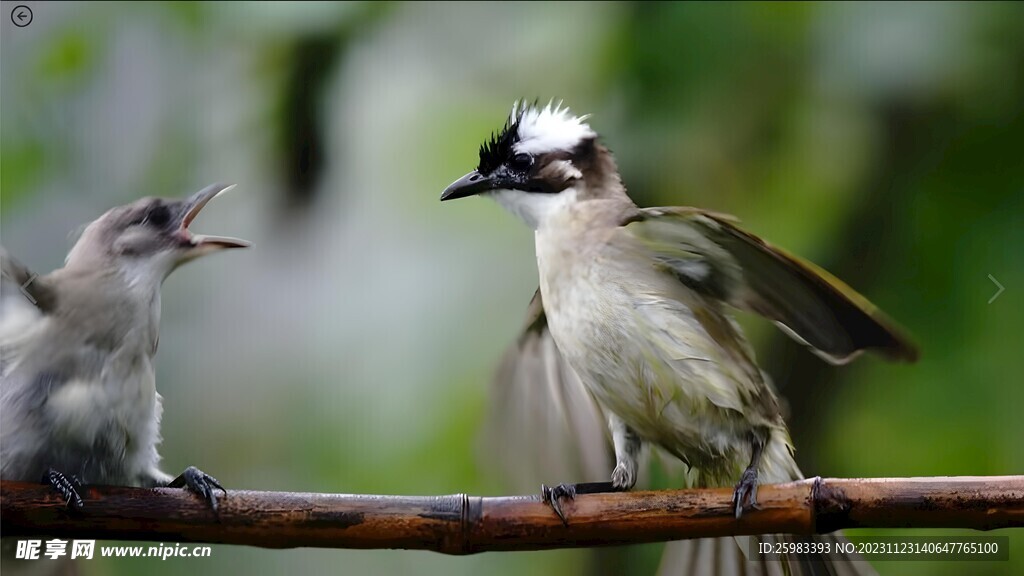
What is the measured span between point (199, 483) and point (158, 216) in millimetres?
363

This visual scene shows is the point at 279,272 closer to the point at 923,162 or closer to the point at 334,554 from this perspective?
the point at 334,554

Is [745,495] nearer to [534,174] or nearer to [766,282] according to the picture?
[766,282]

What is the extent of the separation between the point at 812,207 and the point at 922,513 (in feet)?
1.73

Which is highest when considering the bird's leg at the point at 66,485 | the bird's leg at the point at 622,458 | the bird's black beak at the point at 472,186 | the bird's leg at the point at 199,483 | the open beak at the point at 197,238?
the bird's black beak at the point at 472,186

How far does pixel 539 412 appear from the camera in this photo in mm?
1447

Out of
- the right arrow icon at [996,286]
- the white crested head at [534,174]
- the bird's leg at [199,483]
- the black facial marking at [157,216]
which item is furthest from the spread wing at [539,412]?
the right arrow icon at [996,286]

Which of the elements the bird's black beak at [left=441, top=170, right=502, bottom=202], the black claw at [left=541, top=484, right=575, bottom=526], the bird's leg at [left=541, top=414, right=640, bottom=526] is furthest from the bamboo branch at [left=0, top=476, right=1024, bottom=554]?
the bird's black beak at [left=441, top=170, right=502, bottom=202]

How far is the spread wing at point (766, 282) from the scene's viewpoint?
1.28 metres

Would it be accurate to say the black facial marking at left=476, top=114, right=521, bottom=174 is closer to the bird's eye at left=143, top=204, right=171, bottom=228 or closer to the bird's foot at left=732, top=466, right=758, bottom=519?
the bird's eye at left=143, top=204, right=171, bottom=228

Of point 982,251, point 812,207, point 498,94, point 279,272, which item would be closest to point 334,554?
point 279,272

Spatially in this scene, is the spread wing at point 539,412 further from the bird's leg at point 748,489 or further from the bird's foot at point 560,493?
the bird's leg at point 748,489

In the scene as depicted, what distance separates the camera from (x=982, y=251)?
1475mm

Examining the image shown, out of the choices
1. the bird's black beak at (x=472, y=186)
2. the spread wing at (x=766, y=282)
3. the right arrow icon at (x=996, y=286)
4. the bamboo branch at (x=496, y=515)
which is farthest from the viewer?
the right arrow icon at (x=996, y=286)

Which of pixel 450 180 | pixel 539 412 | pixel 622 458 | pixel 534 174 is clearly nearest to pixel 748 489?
pixel 622 458
